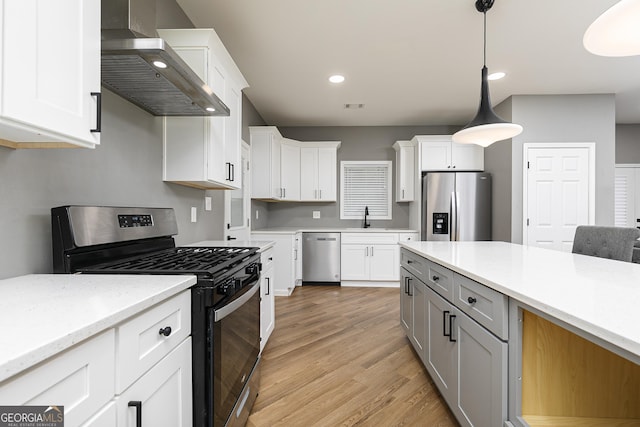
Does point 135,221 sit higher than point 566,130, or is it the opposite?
point 566,130

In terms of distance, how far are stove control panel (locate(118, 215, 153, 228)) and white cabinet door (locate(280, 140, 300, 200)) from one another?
10.2ft

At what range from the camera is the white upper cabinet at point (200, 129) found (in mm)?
1936

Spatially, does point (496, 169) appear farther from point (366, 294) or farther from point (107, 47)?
point (107, 47)

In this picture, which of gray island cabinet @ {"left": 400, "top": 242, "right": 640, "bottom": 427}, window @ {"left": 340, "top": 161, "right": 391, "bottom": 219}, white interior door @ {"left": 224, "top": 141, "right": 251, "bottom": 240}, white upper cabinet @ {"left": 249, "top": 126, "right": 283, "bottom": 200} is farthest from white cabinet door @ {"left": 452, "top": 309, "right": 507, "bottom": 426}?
window @ {"left": 340, "top": 161, "right": 391, "bottom": 219}

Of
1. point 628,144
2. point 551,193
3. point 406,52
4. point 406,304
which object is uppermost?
point 406,52

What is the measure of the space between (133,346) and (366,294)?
371 centimetres

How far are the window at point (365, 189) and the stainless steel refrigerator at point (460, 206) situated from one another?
1.04 meters

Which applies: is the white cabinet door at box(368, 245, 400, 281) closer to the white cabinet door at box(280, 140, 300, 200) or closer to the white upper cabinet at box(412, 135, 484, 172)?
the white upper cabinet at box(412, 135, 484, 172)

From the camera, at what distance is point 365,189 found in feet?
17.7

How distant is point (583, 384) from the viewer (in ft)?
3.82

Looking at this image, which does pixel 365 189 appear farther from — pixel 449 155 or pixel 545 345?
pixel 545 345

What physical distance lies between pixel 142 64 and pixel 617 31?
1934mm

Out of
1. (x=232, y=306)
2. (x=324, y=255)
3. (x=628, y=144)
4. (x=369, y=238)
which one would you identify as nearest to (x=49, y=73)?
(x=232, y=306)
